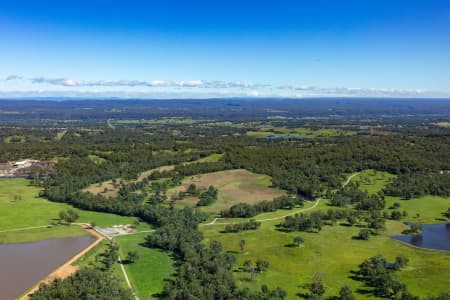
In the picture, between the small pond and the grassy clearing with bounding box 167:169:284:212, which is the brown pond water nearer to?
the grassy clearing with bounding box 167:169:284:212

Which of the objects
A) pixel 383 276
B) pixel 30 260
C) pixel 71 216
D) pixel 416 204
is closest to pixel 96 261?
pixel 30 260

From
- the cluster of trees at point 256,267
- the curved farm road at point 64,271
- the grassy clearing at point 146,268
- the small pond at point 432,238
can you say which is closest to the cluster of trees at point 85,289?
the grassy clearing at point 146,268

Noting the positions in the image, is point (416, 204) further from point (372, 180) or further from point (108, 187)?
point (108, 187)

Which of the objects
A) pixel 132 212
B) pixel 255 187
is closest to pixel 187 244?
pixel 132 212

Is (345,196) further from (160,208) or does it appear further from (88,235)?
(88,235)

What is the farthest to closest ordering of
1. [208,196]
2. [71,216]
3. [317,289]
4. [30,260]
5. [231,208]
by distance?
[208,196], [231,208], [71,216], [30,260], [317,289]

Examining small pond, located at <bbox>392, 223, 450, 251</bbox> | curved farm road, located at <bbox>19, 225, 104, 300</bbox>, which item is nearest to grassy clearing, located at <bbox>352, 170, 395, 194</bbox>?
small pond, located at <bbox>392, 223, 450, 251</bbox>

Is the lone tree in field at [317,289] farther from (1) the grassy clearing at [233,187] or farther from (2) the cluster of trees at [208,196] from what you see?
(2) the cluster of trees at [208,196]
